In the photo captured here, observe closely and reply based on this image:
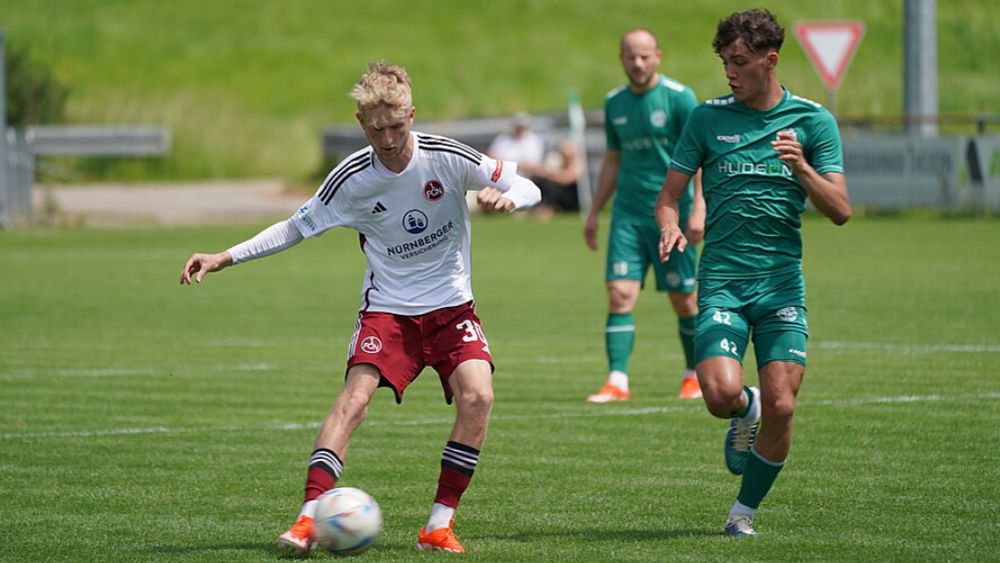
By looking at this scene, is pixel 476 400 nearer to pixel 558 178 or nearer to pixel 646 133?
pixel 646 133

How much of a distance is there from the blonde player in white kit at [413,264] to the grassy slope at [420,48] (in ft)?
154

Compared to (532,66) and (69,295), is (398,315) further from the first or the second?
(532,66)

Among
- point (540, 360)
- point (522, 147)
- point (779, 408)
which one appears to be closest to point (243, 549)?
point (779, 408)

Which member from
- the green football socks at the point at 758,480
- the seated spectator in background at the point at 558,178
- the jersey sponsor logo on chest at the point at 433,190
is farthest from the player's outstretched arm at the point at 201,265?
the seated spectator in background at the point at 558,178

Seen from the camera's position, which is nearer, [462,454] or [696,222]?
[462,454]

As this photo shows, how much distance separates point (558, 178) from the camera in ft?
113

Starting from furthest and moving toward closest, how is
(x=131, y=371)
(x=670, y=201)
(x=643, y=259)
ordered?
(x=131, y=371) < (x=643, y=259) < (x=670, y=201)

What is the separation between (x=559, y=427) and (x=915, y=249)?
1462cm

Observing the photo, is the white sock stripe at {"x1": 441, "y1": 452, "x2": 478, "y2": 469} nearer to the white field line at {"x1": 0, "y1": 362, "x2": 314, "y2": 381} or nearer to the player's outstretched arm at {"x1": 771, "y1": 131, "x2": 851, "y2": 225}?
the player's outstretched arm at {"x1": 771, "y1": 131, "x2": 851, "y2": 225}

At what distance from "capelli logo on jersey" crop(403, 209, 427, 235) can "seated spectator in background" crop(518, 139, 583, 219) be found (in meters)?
26.2

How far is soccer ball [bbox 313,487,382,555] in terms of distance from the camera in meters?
6.59

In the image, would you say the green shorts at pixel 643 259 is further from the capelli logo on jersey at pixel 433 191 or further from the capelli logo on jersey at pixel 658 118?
the capelli logo on jersey at pixel 433 191

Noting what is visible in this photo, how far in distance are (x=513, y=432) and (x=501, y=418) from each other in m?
0.57

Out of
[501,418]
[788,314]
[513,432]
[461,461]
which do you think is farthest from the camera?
[501,418]
